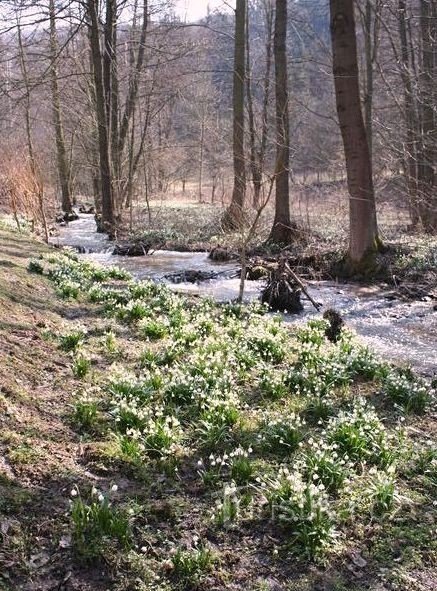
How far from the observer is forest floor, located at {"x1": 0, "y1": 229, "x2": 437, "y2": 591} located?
3.65m

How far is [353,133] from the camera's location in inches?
539

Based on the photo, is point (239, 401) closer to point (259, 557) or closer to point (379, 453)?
point (379, 453)

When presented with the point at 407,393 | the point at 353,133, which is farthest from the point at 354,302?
the point at 407,393

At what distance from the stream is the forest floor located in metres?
1.66

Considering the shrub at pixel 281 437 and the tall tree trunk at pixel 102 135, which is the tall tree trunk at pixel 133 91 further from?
the shrub at pixel 281 437

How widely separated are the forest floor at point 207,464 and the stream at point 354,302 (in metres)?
1.66

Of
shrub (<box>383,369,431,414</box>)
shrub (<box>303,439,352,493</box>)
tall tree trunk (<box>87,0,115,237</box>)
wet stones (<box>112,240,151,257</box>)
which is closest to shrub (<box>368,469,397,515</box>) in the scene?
shrub (<box>303,439,352,493</box>)

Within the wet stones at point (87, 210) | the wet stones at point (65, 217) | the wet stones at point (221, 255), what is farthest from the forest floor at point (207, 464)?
the wet stones at point (87, 210)

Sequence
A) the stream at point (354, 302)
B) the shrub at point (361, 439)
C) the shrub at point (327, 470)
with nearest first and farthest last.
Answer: the shrub at point (327, 470), the shrub at point (361, 439), the stream at point (354, 302)

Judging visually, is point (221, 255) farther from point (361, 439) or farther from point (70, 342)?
point (361, 439)

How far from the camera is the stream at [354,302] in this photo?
9.23m

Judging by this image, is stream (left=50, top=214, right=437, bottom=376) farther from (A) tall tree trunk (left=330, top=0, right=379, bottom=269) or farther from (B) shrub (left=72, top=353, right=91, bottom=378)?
(B) shrub (left=72, top=353, right=91, bottom=378)

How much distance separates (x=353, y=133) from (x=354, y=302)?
411cm

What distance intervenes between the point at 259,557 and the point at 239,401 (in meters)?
2.25
